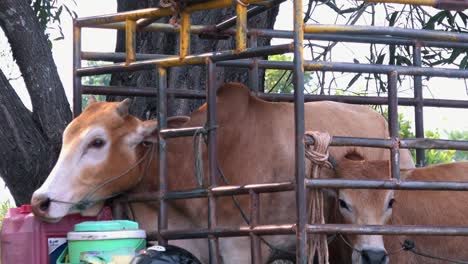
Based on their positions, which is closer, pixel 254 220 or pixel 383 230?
pixel 383 230

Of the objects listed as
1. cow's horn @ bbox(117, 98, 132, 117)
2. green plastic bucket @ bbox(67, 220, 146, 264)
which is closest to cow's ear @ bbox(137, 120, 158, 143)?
cow's horn @ bbox(117, 98, 132, 117)

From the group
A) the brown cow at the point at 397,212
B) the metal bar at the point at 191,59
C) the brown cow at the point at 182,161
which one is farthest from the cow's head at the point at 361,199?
the metal bar at the point at 191,59

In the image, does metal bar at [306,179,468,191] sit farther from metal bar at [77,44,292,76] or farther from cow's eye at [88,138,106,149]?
cow's eye at [88,138,106,149]

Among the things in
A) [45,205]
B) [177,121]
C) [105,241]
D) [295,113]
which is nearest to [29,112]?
[177,121]

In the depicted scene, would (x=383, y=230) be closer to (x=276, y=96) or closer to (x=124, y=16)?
(x=124, y=16)

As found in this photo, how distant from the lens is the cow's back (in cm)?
786

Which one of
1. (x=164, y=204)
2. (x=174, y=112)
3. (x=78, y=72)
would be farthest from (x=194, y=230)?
(x=174, y=112)

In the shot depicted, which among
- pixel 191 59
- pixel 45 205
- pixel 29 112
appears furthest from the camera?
pixel 29 112

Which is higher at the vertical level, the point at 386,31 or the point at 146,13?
the point at 146,13

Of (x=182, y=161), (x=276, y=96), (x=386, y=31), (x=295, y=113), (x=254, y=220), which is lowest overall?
(x=254, y=220)

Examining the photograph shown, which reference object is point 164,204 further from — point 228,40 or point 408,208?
point 228,40

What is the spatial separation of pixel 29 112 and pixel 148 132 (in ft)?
4.45

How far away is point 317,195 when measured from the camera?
21.7ft

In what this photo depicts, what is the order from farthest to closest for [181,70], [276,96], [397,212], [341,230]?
[181,70] < [276,96] < [397,212] < [341,230]
